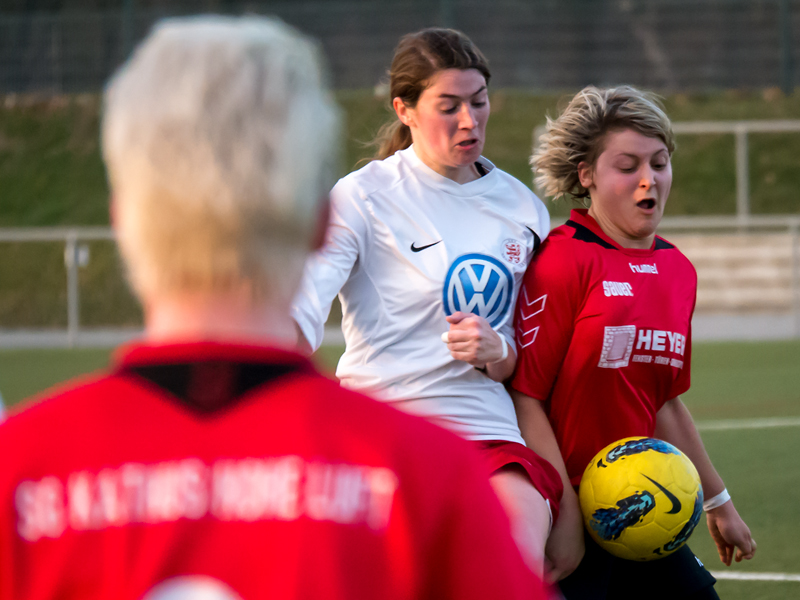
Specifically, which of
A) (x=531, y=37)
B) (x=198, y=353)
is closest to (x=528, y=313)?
(x=198, y=353)

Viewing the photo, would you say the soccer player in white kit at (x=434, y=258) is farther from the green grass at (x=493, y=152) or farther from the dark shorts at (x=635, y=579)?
the green grass at (x=493, y=152)

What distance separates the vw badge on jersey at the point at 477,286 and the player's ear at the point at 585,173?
0.44 metres

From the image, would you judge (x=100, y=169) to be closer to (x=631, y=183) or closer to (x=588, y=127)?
(x=588, y=127)

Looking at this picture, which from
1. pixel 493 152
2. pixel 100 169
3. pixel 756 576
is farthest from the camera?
pixel 100 169

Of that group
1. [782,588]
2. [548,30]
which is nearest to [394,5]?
[548,30]

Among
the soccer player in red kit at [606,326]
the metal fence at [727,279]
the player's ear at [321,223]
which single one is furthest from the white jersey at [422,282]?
the metal fence at [727,279]

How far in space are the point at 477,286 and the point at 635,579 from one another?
1006 millimetres

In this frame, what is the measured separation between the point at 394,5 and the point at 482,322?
22601 mm

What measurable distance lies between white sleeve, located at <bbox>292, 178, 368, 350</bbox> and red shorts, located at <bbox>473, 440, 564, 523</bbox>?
0.55m

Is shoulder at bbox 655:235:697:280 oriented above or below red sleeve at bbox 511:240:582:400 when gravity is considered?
above

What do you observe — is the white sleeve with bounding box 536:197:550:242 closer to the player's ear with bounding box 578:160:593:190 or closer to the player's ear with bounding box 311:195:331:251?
the player's ear with bounding box 578:160:593:190

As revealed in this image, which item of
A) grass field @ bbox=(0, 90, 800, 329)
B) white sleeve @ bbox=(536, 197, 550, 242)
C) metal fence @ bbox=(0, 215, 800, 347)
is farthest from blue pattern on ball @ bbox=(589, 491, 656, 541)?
grass field @ bbox=(0, 90, 800, 329)

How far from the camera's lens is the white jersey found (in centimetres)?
281

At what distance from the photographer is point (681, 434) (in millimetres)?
3178
